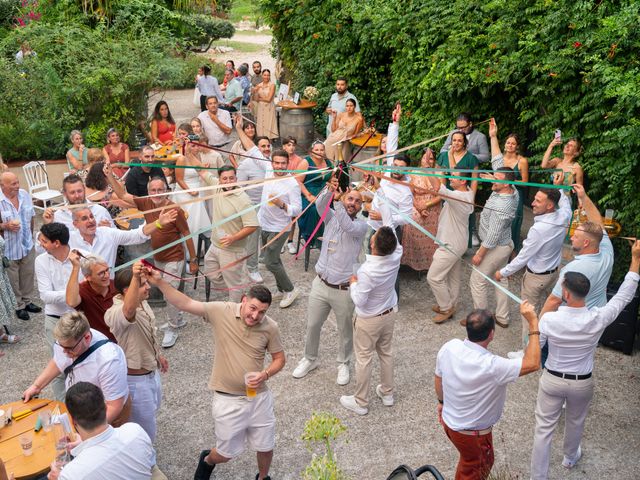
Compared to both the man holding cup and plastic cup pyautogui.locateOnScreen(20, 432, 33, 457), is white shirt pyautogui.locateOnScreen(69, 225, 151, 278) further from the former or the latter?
plastic cup pyautogui.locateOnScreen(20, 432, 33, 457)

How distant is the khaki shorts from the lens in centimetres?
Answer: 500

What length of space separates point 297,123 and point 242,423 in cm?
991

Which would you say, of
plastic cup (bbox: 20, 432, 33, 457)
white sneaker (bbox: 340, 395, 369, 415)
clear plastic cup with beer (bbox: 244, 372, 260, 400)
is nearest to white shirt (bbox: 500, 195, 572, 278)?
white sneaker (bbox: 340, 395, 369, 415)

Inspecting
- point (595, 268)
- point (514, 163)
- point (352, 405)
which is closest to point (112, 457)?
point (352, 405)

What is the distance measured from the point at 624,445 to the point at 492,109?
17.2 feet

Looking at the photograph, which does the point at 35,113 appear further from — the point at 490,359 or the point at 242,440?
the point at 490,359

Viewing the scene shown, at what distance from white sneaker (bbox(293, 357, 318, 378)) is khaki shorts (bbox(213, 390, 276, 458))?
162cm

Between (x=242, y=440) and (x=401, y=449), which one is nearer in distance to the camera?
(x=242, y=440)

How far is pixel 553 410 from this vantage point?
209 inches

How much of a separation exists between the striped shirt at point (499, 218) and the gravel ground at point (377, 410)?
1.02m

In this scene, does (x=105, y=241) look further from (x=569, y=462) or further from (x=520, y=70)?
(x=520, y=70)

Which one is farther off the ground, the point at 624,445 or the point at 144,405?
the point at 144,405

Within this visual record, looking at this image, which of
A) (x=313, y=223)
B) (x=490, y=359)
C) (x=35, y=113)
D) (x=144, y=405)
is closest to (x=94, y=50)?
(x=35, y=113)

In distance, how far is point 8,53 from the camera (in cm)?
1596
